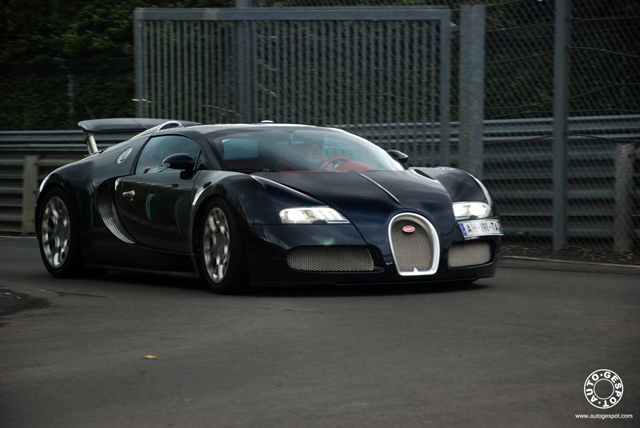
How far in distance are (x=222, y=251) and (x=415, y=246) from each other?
4.06 ft

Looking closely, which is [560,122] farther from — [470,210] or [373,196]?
[373,196]

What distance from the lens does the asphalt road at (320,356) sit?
3.64 m

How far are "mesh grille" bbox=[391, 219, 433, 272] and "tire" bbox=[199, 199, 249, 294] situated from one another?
3.14 ft

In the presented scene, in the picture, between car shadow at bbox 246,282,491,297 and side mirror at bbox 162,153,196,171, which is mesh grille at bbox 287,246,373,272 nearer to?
car shadow at bbox 246,282,491,297

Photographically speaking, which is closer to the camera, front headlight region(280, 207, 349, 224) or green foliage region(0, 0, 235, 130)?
front headlight region(280, 207, 349, 224)

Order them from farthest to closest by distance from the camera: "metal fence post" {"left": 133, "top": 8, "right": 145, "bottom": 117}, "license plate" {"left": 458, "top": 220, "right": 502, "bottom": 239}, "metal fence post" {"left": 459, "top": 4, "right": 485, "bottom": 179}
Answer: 1. "metal fence post" {"left": 133, "top": 8, "right": 145, "bottom": 117}
2. "metal fence post" {"left": 459, "top": 4, "right": 485, "bottom": 179}
3. "license plate" {"left": 458, "top": 220, "right": 502, "bottom": 239}

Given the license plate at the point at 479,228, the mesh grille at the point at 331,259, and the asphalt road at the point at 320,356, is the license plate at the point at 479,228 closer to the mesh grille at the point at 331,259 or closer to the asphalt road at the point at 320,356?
the asphalt road at the point at 320,356

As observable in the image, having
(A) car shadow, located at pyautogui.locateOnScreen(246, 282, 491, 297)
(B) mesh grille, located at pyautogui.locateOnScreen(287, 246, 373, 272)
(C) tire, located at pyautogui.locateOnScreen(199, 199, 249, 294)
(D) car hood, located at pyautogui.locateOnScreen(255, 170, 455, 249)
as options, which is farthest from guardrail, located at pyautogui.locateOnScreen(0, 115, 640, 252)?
(C) tire, located at pyautogui.locateOnScreen(199, 199, 249, 294)

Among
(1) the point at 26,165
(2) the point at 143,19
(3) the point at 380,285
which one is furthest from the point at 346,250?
(1) the point at 26,165

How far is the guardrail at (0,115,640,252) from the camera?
31.7 ft

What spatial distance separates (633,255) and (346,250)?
3.99 meters

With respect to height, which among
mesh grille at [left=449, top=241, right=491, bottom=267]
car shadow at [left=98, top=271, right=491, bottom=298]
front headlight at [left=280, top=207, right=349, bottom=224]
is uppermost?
front headlight at [left=280, top=207, right=349, bottom=224]

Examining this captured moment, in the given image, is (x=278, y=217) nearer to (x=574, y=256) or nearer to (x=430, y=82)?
(x=574, y=256)

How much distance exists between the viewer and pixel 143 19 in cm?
1225
